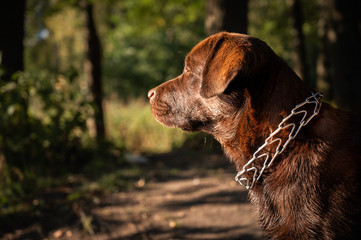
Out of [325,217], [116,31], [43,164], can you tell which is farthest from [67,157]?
[116,31]

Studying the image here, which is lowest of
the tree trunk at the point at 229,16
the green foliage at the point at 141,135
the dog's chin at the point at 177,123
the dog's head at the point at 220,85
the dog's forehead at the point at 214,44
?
the green foliage at the point at 141,135

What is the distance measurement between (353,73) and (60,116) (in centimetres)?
641

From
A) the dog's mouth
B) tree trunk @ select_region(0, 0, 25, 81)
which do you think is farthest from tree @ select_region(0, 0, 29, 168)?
the dog's mouth

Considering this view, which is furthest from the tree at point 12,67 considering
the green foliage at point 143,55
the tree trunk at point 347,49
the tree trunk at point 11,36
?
the green foliage at point 143,55

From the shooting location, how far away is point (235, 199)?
5344 mm

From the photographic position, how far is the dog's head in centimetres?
209

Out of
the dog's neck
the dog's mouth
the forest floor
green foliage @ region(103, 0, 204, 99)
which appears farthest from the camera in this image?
green foliage @ region(103, 0, 204, 99)

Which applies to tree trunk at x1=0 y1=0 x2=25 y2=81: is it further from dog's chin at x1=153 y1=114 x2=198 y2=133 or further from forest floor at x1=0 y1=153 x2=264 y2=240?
dog's chin at x1=153 y1=114 x2=198 y2=133

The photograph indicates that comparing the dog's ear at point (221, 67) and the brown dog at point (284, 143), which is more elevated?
the dog's ear at point (221, 67)

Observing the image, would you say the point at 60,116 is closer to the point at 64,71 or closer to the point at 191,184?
the point at 64,71

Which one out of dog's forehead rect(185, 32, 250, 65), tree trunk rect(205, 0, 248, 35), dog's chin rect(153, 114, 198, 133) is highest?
tree trunk rect(205, 0, 248, 35)

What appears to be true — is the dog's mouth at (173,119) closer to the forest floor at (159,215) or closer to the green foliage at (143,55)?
the forest floor at (159,215)

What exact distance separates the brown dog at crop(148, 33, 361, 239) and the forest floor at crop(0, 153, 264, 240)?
2.23m

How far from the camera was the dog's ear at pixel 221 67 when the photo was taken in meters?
2.02
